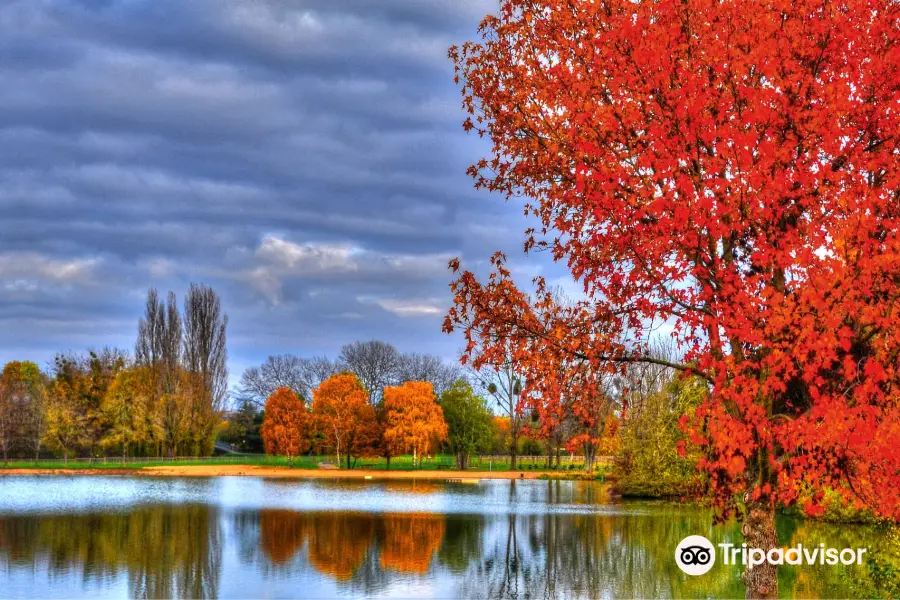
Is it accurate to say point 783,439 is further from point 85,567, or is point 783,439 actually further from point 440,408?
point 440,408

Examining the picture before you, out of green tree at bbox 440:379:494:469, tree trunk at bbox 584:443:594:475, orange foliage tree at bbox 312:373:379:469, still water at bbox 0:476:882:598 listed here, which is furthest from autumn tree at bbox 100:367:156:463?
tree trunk at bbox 584:443:594:475

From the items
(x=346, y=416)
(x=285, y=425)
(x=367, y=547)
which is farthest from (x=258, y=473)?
(x=367, y=547)

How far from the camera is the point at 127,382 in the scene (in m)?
77.6

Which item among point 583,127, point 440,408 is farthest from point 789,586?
point 440,408

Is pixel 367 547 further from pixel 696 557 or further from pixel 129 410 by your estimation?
pixel 129 410

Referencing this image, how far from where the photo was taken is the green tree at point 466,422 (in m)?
74.2

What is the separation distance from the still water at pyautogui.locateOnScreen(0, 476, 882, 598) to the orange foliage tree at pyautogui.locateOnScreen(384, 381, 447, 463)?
27.4 metres

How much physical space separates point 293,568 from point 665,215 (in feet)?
51.2

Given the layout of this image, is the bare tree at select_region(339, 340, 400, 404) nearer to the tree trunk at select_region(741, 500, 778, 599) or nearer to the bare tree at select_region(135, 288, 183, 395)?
the bare tree at select_region(135, 288, 183, 395)

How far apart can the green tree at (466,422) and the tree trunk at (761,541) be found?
63844mm

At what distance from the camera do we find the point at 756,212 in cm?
898

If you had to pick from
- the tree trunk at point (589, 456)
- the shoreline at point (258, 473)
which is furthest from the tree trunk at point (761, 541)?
the tree trunk at point (589, 456)

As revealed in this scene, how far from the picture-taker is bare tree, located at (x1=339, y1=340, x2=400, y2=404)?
9069cm

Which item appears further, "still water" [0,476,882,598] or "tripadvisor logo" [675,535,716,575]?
"tripadvisor logo" [675,535,716,575]
